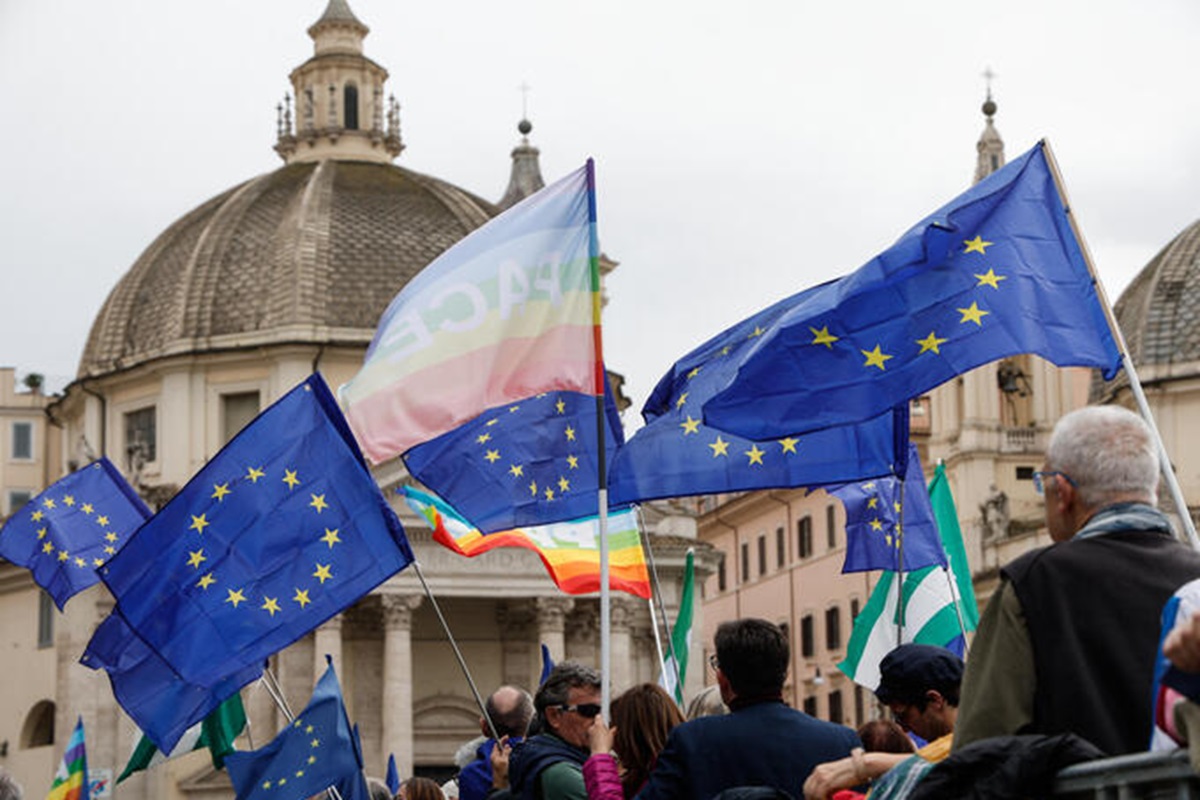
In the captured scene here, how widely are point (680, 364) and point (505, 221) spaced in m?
1.65

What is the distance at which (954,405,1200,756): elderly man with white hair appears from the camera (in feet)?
21.4

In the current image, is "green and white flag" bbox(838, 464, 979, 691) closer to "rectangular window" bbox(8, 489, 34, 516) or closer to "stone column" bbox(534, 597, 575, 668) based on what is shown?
"stone column" bbox(534, 597, 575, 668)

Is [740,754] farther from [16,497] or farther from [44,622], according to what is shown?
[16,497]

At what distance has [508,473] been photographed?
601 inches

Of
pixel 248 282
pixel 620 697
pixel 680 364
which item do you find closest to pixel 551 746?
pixel 620 697

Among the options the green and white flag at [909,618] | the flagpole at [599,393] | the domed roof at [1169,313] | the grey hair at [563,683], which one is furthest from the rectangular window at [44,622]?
the grey hair at [563,683]

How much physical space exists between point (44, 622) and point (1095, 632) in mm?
61534

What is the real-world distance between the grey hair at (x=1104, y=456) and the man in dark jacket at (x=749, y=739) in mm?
2036

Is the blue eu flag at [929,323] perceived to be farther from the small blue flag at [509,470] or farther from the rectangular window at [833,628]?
the rectangular window at [833,628]

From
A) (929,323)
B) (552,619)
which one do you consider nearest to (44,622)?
(552,619)

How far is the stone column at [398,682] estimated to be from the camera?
197 feet

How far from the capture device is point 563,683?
10.3m

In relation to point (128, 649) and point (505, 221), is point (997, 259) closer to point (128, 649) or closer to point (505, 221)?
point (505, 221)

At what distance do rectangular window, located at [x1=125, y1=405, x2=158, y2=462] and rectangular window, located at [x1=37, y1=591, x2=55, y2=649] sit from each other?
415cm
